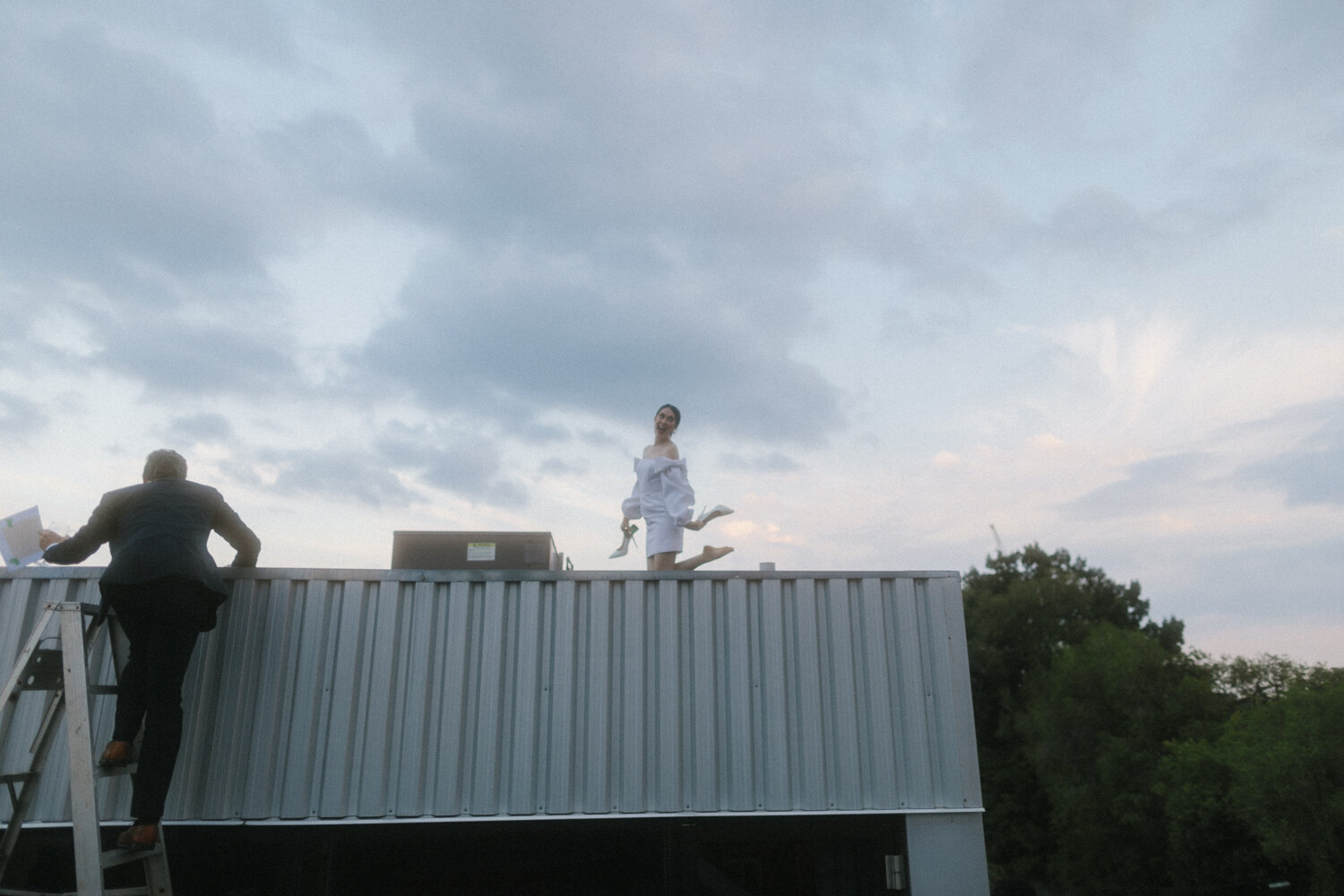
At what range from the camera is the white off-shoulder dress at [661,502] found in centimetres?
659

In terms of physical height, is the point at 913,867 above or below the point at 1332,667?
below

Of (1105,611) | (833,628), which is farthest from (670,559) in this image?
(1105,611)

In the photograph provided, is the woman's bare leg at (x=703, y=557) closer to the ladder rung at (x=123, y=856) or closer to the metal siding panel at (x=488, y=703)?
the metal siding panel at (x=488, y=703)

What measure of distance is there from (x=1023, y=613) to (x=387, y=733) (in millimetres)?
41651

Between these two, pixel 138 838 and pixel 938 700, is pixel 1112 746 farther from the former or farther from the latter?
pixel 138 838

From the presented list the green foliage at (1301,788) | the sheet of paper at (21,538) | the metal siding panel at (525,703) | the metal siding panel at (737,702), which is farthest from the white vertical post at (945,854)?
the green foliage at (1301,788)

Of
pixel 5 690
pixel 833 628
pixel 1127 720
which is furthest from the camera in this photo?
Result: pixel 1127 720

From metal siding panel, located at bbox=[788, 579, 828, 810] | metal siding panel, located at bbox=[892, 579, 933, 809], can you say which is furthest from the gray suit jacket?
metal siding panel, located at bbox=[892, 579, 933, 809]

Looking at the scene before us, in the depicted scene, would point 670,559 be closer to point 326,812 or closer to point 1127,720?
point 326,812

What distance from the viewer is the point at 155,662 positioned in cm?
419

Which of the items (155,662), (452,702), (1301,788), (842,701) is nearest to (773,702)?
(842,701)

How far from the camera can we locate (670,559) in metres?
6.49

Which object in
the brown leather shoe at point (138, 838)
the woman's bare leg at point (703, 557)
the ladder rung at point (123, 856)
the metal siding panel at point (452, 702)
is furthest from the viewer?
the woman's bare leg at point (703, 557)

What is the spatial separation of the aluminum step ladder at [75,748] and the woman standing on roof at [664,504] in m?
3.44
